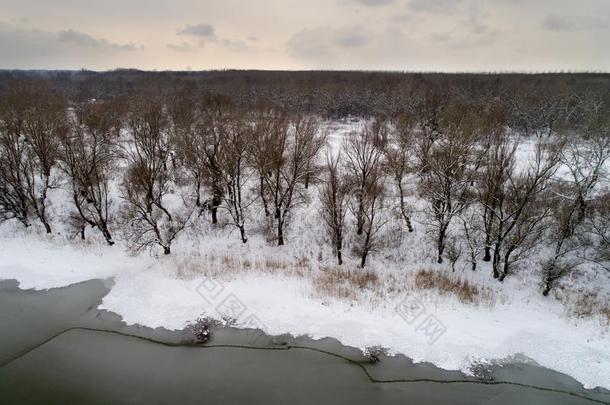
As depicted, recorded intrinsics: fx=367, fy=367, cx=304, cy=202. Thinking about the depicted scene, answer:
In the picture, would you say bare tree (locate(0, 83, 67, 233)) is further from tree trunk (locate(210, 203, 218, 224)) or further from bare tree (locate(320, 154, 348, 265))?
bare tree (locate(320, 154, 348, 265))

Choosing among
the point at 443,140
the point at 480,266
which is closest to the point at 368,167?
the point at 443,140

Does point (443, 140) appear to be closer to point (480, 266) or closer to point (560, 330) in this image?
point (480, 266)

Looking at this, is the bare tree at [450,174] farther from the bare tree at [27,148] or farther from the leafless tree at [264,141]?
the bare tree at [27,148]

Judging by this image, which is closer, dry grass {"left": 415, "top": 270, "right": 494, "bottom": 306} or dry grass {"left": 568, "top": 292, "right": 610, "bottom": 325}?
dry grass {"left": 568, "top": 292, "right": 610, "bottom": 325}

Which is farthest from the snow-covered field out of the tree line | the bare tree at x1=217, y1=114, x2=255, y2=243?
the bare tree at x1=217, y1=114, x2=255, y2=243

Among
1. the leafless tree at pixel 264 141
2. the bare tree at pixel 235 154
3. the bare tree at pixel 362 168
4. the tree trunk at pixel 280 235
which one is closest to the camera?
the bare tree at pixel 362 168

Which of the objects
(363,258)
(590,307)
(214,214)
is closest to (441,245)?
(363,258)

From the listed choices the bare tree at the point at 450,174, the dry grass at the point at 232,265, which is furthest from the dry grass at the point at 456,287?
the dry grass at the point at 232,265
